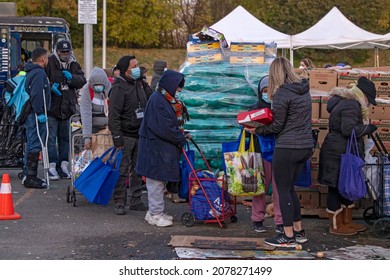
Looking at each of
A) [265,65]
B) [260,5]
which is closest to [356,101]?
[265,65]

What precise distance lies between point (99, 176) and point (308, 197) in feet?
8.80

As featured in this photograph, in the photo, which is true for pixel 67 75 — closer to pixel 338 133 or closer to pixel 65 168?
pixel 65 168

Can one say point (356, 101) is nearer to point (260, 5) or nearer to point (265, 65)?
point (265, 65)

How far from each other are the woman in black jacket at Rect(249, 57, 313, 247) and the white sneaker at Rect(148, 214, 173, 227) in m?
1.49

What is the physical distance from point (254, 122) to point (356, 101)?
1.31 meters

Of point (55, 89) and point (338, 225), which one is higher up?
point (55, 89)

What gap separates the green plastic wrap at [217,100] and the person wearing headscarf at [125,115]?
3.54ft

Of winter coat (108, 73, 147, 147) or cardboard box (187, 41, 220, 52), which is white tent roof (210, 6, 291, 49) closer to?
cardboard box (187, 41, 220, 52)

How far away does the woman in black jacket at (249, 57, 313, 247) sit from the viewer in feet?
25.1

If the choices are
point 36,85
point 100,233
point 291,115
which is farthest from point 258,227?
point 36,85

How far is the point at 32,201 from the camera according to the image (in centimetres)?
1050

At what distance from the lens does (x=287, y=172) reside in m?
7.73

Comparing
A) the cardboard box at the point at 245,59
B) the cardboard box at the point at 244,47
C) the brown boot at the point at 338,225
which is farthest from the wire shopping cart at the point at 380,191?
the cardboard box at the point at 244,47

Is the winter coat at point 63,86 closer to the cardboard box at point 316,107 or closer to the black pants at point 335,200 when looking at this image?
the cardboard box at point 316,107
